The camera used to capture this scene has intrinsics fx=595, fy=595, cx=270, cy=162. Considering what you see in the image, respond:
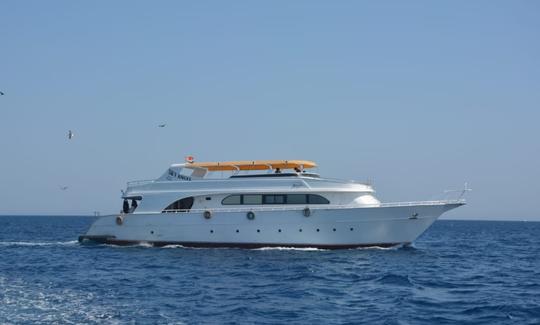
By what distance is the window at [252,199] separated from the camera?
2936cm

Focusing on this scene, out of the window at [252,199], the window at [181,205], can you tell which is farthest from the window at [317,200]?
the window at [181,205]

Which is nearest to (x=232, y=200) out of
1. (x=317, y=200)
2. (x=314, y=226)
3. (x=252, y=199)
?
(x=252, y=199)

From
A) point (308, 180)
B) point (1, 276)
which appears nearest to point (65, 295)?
point (1, 276)

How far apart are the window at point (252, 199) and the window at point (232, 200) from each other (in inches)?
9.6

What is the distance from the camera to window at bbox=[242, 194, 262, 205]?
29359 mm

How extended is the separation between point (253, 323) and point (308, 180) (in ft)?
53.2

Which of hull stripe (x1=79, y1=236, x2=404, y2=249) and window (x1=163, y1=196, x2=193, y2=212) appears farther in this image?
window (x1=163, y1=196, x2=193, y2=212)

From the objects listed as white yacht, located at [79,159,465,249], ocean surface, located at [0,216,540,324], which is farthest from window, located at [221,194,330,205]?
ocean surface, located at [0,216,540,324]

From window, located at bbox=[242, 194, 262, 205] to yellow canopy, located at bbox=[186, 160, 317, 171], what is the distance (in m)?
1.97

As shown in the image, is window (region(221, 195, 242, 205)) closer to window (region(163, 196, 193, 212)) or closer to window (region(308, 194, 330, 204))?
window (region(163, 196, 193, 212))

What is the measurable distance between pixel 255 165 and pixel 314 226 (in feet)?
16.2

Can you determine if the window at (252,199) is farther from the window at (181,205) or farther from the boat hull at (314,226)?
the window at (181,205)

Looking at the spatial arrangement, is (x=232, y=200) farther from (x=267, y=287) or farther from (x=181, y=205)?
(x=267, y=287)

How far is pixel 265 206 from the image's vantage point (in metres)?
29.1
